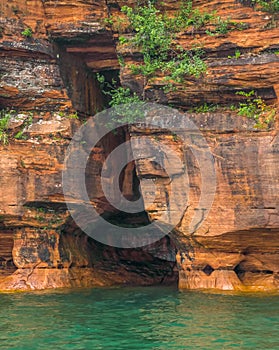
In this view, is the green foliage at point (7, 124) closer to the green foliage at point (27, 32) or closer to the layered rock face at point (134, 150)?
the layered rock face at point (134, 150)

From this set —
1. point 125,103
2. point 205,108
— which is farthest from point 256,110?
point 125,103

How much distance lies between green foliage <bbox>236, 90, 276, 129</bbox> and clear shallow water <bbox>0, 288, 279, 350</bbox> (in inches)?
162

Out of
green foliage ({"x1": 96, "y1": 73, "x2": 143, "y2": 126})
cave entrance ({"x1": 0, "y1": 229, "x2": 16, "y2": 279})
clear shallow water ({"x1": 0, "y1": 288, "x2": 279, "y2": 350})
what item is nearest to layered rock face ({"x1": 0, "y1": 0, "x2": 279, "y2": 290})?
cave entrance ({"x1": 0, "y1": 229, "x2": 16, "y2": 279})

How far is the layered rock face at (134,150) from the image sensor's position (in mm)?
14508

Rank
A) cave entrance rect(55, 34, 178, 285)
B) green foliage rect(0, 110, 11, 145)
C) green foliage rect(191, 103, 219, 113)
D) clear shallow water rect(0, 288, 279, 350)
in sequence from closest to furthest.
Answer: clear shallow water rect(0, 288, 279, 350) < green foliage rect(191, 103, 219, 113) < green foliage rect(0, 110, 11, 145) < cave entrance rect(55, 34, 178, 285)

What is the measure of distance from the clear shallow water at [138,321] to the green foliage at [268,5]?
6.81 metres

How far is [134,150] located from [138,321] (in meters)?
5.42

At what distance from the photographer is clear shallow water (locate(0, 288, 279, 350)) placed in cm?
949

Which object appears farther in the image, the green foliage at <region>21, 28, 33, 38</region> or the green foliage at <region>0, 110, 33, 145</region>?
the green foliage at <region>0, 110, 33, 145</region>

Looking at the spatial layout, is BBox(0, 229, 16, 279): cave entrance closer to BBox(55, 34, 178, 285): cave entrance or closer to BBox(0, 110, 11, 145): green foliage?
BBox(55, 34, 178, 285): cave entrance

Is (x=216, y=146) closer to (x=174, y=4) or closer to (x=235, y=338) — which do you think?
(x=174, y=4)

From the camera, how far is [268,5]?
14.5 meters

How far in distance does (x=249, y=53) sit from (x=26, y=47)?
19.2 feet

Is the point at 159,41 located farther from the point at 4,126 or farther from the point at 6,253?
the point at 6,253
